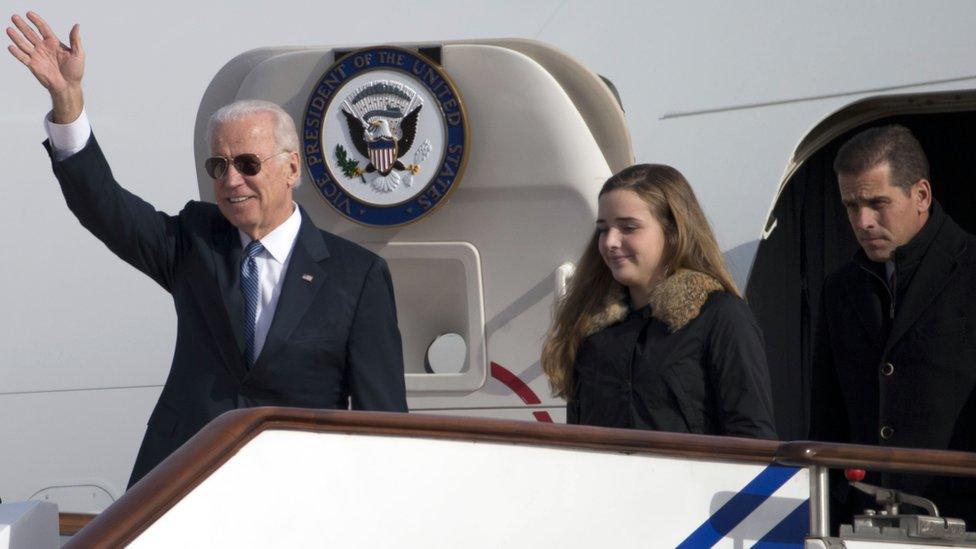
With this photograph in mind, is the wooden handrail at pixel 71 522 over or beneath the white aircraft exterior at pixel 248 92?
beneath

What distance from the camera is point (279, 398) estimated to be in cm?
274

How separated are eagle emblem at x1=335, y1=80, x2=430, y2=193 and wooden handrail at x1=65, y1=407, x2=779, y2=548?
64.4 inches

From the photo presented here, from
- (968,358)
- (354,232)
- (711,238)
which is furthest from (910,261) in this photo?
(354,232)

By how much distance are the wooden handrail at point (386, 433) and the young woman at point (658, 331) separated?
469 mm

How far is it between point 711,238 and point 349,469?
0.98m

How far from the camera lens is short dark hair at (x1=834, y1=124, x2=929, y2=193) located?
2934mm

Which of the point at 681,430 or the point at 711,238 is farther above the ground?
the point at 711,238

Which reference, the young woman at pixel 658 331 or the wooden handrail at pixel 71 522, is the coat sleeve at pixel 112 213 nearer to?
the young woman at pixel 658 331

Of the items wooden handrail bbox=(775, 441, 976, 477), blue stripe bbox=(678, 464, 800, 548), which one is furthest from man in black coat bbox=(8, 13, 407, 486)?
wooden handrail bbox=(775, 441, 976, 477)

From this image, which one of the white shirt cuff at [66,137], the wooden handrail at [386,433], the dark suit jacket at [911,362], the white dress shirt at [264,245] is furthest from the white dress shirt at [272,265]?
the dark suit jacket at [911,362]

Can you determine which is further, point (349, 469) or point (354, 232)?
point (354, 232)

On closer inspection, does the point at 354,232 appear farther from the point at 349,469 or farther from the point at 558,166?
the point at 349,469

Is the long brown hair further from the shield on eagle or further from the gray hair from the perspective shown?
the shield on eagle

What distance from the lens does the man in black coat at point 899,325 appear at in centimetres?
277
